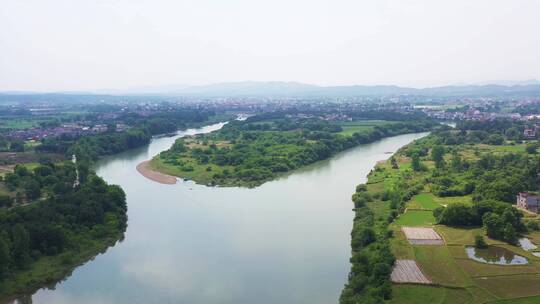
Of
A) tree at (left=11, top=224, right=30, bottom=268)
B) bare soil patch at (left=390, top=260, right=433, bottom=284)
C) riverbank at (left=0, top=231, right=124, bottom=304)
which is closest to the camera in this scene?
bare soil patch at (left=390, top=260, right=433, bottom=284)

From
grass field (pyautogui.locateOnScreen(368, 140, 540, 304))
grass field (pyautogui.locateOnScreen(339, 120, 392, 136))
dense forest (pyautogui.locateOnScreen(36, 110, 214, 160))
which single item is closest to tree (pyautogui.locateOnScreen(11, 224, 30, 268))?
grass field (pyautogui.locateOnScreen(368, 140, 540, 304))

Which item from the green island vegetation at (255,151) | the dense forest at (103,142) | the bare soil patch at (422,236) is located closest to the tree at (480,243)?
the bare soil patch at (422,236)

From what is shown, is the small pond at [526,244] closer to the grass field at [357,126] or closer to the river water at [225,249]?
the river water at [225,249]

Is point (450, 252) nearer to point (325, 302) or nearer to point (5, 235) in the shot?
A: point (325, 302)

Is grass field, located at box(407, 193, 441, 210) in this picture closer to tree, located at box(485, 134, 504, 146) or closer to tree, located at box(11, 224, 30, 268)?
tree, located at box(11, 224, 30, 268)

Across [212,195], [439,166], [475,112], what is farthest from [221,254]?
[475,112]
